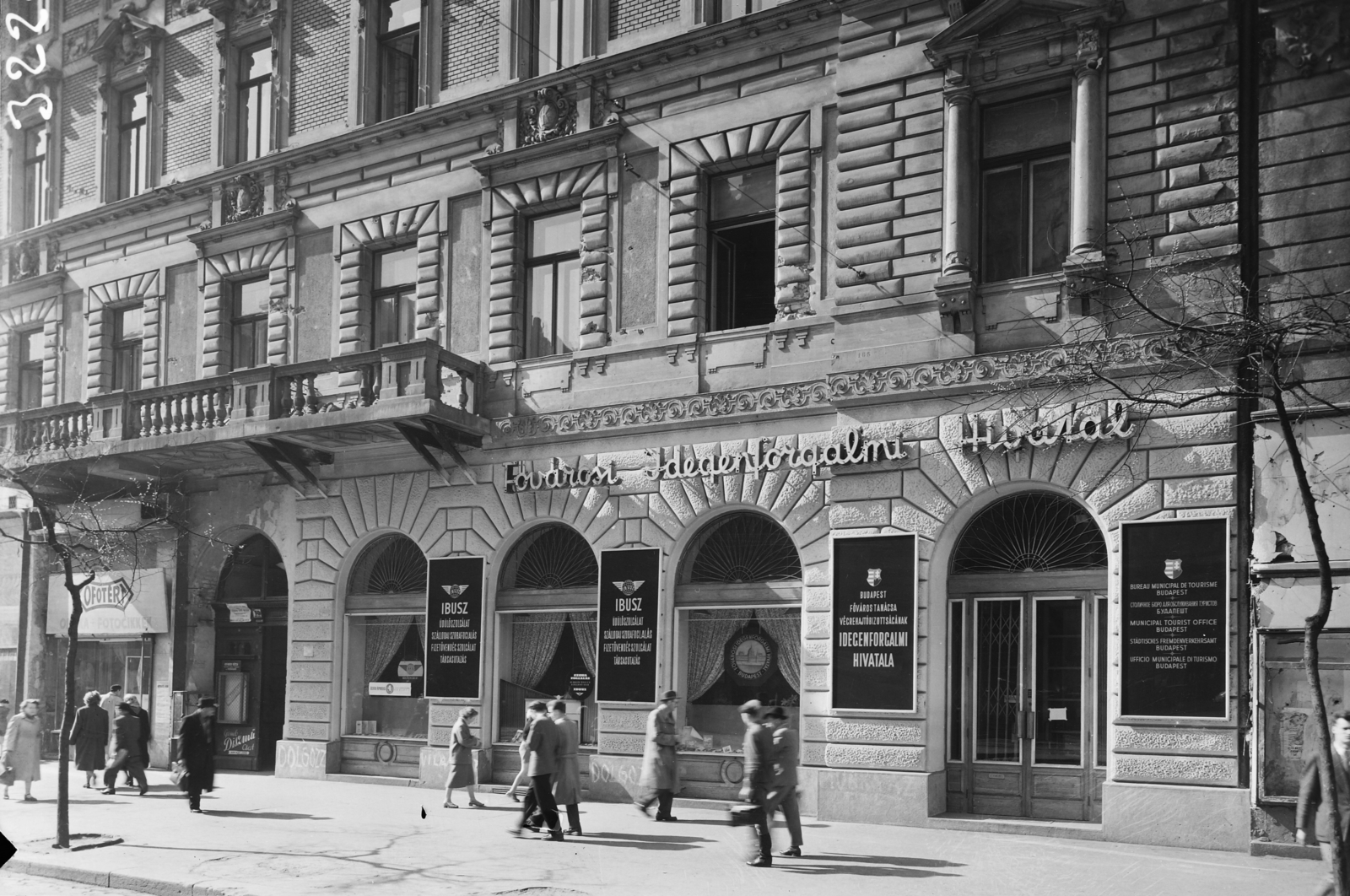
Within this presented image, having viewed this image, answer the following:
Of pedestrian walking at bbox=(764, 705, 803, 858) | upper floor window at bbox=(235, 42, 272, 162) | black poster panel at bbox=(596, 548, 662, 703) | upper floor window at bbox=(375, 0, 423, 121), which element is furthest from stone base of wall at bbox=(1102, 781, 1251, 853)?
upper floor window at bbox=(235, 42, 272, 162)

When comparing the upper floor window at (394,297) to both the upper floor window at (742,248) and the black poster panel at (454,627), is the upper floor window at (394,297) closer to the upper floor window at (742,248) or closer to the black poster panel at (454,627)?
the black poster panel at (454,627)

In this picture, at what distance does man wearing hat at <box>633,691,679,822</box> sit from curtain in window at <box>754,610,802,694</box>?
7.28ft

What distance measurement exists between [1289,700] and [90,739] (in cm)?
1816

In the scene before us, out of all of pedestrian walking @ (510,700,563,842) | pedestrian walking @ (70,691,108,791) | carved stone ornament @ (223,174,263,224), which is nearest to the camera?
pedestrian walking @ (510,700,563,842)

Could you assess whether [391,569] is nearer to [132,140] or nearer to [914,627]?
[914,627]

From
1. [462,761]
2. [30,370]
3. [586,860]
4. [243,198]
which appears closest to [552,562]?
[462,761]

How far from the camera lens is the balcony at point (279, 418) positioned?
2108 centimetres

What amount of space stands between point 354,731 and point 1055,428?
13317 millimetres

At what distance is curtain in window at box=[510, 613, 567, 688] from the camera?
2123 cm

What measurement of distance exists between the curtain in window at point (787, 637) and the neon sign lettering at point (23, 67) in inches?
773

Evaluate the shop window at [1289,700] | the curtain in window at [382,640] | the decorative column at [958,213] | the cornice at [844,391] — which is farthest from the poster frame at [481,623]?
the shop window at [1289,700]

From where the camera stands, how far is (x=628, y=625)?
19.9m

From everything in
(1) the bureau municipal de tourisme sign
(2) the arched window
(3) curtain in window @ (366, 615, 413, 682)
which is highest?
(1) the bureau municipal de tourisme sign

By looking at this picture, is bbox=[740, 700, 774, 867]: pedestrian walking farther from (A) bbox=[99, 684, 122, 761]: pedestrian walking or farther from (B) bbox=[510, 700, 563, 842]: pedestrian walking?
(A) bbox=[99, 684, 122, 761]: pedestrian walking
